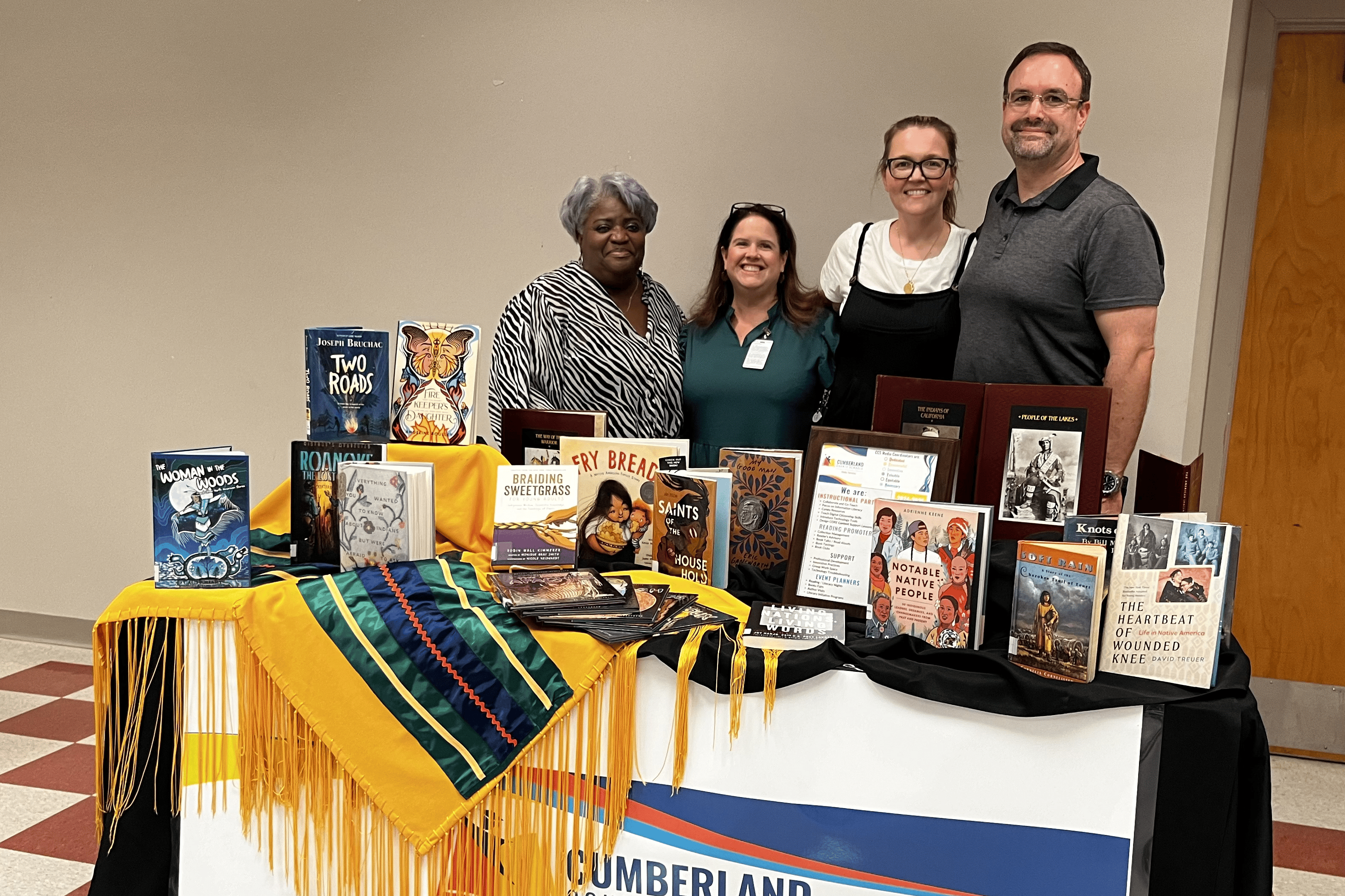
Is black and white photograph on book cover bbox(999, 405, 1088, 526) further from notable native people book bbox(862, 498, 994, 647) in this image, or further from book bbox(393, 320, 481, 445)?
book bbox(393, 320, 481, 445)

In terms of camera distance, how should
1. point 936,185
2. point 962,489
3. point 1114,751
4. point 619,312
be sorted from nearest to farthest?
point 1114,751 < point 962,489 < point 936,185 < point 619,312

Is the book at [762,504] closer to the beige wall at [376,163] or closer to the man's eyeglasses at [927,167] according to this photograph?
the man's eyeglasses at [927,167]

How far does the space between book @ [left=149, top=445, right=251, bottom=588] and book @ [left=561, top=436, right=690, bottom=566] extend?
0.61m

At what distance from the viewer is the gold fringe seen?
1.61 m

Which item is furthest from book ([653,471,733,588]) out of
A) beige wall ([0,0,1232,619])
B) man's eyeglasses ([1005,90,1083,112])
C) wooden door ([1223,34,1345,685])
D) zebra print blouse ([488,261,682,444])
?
wooden door ([1223,34,1345,685])

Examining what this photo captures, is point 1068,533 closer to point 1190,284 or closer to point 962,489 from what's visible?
point 962,489

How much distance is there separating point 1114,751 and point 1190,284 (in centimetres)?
194

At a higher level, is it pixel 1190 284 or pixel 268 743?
pixel 1190 284

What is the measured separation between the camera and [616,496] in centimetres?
204

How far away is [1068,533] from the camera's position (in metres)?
Result: 1.69

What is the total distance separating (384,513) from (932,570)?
994 millimetres

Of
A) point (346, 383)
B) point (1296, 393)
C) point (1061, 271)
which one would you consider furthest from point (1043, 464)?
point (1296, 393)

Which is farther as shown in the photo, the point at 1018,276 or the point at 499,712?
the point at 1018,276

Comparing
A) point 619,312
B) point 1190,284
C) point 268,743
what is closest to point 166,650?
point 268,743
